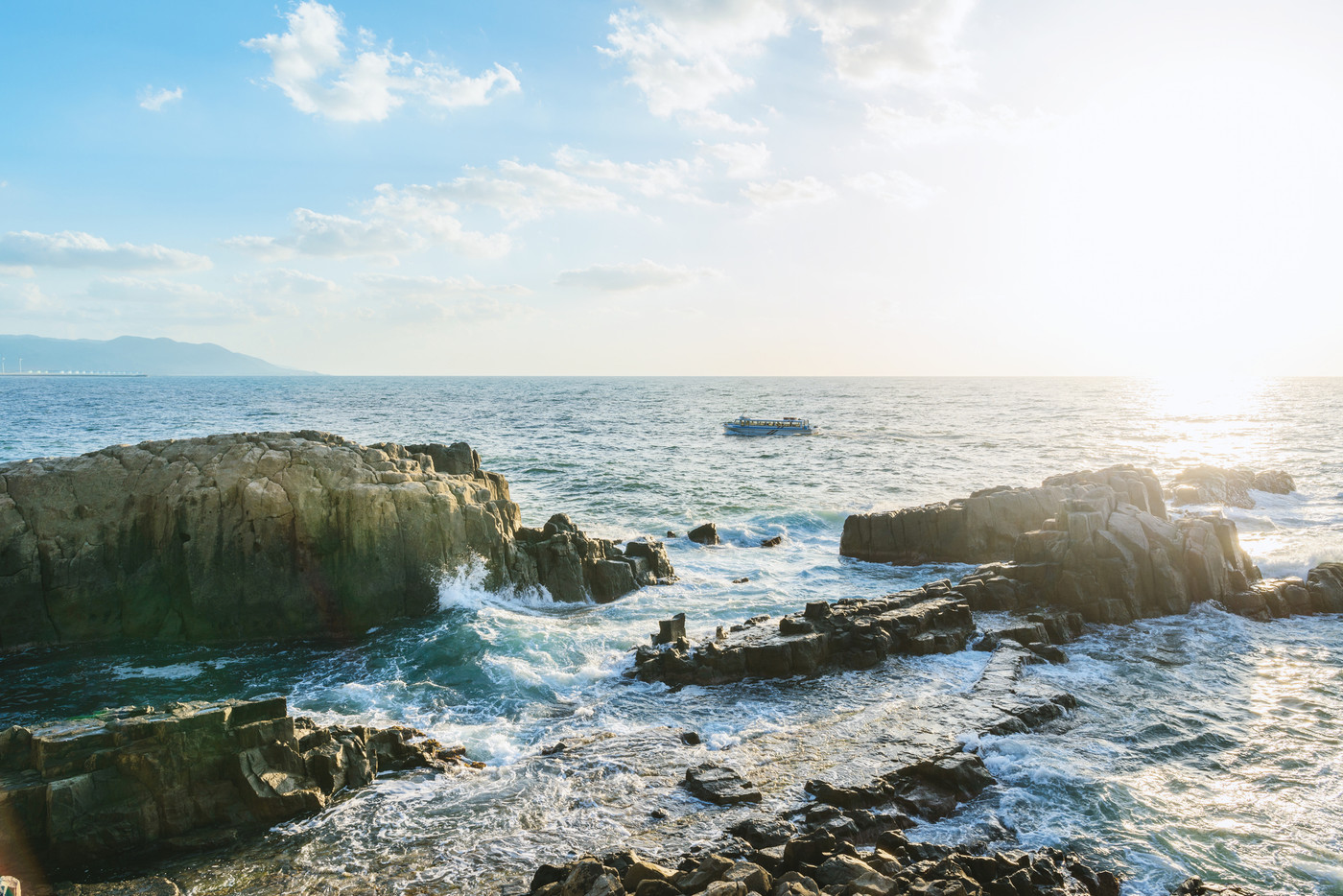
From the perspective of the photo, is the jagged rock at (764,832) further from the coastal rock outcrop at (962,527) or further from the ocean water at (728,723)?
the coastal rock outcrop at (962,527)

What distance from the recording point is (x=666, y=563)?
27312 millimetres

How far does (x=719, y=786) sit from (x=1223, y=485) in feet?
138

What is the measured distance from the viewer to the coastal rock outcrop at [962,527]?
1152 inches

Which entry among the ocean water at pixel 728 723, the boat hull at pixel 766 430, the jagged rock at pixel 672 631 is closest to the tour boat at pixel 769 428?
the boat hull at pixel 766 430

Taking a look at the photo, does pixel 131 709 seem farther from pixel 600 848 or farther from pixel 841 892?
pixel 841 892

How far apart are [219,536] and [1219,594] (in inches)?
1168

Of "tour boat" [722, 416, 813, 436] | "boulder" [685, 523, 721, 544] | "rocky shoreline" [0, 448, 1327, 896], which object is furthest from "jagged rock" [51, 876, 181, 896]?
"tour boat" [722, 416, 813, 436]

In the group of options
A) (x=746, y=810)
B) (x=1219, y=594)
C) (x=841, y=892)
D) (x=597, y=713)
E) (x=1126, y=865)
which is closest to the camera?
(x=841, y=892)

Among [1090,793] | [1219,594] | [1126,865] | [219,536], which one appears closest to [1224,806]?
[1090,793]

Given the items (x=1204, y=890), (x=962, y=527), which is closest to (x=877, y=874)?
(x=1204, y=890)

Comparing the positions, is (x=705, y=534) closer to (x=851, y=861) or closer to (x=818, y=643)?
(x=818, y=643)

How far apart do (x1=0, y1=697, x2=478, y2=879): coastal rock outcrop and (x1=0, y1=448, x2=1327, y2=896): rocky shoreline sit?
0.11 ft

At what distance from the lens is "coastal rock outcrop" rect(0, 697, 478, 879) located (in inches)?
423

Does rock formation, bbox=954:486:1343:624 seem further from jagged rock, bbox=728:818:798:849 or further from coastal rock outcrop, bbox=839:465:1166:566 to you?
jagged rock, bbox=728:818:798:849
